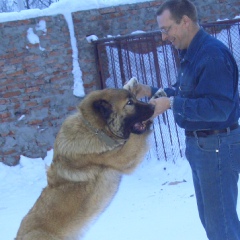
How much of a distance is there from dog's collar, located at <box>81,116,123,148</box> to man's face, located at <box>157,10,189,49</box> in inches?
34.4

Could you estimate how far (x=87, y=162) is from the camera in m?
3.26

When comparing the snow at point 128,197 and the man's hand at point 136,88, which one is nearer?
the man's hand at point 136,88

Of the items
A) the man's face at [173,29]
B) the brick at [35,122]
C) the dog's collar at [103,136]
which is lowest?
the brick at [35,122]

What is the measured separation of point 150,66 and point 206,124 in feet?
12.7

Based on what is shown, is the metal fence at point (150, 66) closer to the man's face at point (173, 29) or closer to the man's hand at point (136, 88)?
the man's hand at point (136, 88)

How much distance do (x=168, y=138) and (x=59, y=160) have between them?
3.45 metres

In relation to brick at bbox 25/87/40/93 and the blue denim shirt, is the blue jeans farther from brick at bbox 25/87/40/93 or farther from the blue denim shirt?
brick at bbox 25/87/40/93

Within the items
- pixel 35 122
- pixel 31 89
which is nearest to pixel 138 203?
pixel 35 122

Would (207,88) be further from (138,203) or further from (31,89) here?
(31,89)

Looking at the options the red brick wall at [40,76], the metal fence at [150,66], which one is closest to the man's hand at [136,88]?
the metal fence at [150,66]

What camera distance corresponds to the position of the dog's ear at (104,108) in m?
3.25

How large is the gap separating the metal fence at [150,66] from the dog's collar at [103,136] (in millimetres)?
3221

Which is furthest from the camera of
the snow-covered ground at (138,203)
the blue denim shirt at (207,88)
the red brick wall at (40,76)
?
the red brick wall at (40,76)

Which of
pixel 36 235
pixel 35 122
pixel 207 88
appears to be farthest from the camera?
pixel 35 122
